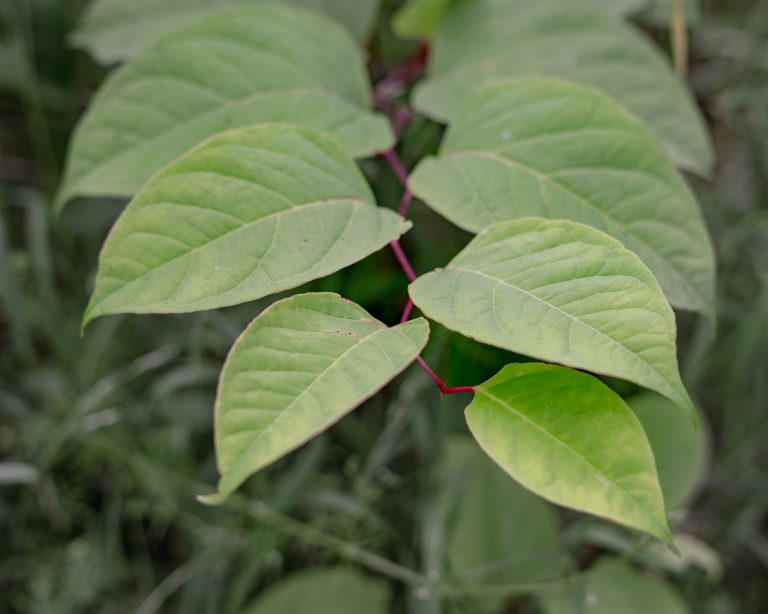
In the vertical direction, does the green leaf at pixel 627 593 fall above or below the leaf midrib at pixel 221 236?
below

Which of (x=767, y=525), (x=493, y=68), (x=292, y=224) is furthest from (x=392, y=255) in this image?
(x=767, y=525)

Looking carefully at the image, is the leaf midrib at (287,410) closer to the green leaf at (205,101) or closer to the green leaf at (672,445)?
the green leaf at (205,101)

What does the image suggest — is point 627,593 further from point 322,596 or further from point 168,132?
point 168,132

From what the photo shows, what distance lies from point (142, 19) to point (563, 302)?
→ 0.68 metres

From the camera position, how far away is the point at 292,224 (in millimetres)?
484

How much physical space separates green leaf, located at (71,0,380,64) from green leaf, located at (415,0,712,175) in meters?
0.13

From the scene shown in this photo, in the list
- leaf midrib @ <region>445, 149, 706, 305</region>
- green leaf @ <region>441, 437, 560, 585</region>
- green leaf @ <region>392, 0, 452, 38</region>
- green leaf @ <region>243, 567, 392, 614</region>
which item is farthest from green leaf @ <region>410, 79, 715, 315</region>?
green leaf @ <region>243, 567, 392, 614</region>

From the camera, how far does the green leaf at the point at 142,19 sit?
35.0 inches

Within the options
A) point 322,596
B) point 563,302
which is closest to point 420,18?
point 563,302

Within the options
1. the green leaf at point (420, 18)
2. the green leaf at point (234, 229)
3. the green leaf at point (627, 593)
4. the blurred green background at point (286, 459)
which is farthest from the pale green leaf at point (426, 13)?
the green leaf at point (627, 593)

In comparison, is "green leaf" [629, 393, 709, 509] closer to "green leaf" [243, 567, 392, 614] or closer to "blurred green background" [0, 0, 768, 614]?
"blurred green background" [0, 0, 768, 614]

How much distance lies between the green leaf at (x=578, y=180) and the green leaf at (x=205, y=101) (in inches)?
4.0

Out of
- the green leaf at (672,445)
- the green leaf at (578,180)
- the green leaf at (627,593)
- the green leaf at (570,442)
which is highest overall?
the green leaf at (578,180)

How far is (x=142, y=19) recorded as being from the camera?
35.3 inches
